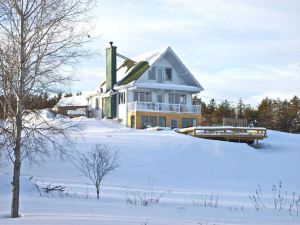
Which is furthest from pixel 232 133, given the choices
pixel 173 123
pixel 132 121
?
pixel 132 121

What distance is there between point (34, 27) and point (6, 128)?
8.42 feet

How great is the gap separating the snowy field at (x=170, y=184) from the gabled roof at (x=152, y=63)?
10484 millimetres

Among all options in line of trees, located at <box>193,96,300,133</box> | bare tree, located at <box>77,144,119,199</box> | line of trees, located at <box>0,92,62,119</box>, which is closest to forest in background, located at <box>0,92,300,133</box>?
line of trees, located at <box>193,96,300,133</box>

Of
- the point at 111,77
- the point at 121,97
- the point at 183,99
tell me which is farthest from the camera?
the point at 183,99

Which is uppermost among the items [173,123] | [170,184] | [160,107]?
[160,107]

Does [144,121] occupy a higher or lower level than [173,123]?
higher

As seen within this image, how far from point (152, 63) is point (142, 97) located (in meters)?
3.10

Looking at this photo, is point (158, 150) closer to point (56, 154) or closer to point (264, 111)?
point (56, 154)

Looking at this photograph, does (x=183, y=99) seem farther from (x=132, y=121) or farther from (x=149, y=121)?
(x=132, y=121)

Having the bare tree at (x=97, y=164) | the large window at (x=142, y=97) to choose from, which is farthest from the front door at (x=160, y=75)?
the bare tree at (x=97, y=164)

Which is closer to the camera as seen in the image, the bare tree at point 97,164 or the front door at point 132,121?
the bare tree at point 97,164

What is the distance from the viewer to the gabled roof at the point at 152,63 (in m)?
43.1

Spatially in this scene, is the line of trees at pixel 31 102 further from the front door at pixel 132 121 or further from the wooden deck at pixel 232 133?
the front door at pixel 132 121

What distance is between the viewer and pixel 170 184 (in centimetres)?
2127
